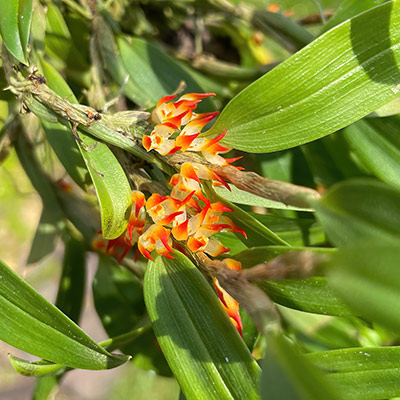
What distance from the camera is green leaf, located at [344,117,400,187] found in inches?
25.6

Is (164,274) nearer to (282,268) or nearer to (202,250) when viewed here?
(202,250)

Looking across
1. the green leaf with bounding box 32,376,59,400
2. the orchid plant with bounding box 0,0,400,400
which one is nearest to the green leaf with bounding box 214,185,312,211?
the orchid plant with bounding box 0,0,400,400

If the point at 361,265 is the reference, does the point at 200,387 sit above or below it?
below

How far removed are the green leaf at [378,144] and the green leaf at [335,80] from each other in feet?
0.51

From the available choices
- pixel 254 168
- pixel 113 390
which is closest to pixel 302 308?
pixel 254 168

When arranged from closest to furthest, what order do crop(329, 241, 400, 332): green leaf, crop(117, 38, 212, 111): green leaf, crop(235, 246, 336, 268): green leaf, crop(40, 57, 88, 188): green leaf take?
crop(329, 241, 400, 332): green leaf < crop(235, 246, 336, 268): green leaf < crop(40, 57, 88, 188): green leaf < crop(117, 38, 212, 111): green leaf

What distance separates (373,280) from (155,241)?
249 millimetres

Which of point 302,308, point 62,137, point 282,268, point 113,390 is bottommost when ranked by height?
point 113,390

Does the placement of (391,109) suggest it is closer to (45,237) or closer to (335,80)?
(335,80)

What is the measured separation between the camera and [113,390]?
2.15m

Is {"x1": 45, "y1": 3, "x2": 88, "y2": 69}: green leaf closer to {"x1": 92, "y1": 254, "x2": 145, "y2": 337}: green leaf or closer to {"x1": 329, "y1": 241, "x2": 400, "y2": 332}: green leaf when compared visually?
{"x1": 92, "y1": 254, "x2": 145, "y2": 337}: green leaf

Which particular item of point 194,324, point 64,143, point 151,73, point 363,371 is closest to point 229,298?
point 194,324

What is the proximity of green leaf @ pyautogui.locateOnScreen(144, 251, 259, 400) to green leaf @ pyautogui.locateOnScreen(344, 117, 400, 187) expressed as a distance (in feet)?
0.97

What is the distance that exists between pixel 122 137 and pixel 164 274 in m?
0.14
